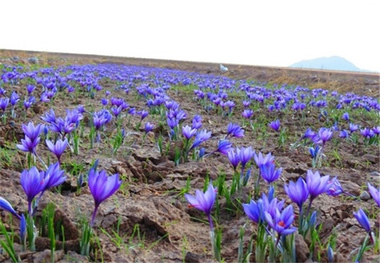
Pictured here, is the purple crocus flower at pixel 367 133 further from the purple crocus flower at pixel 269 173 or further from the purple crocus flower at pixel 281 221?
the purple crocus flower at pixel 281 221

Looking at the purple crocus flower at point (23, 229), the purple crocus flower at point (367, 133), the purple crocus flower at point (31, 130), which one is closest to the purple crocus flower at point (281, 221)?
the purple crocus flower at point (23, 229)

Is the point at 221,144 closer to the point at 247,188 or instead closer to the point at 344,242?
the point at 247,188

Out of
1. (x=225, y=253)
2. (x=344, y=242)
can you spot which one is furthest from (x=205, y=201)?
(x=344, y=242)

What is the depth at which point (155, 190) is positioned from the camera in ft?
8.41

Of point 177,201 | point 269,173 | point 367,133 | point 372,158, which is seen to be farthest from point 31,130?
point 367,133

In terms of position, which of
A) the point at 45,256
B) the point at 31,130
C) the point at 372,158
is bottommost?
the point at 372,158

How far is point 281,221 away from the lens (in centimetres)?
141

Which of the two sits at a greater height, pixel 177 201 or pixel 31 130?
pixel 31 130

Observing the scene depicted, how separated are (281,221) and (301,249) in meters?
0.18

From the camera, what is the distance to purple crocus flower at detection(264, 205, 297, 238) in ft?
4.44

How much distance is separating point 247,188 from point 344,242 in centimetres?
63

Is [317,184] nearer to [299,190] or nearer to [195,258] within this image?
[299,190]

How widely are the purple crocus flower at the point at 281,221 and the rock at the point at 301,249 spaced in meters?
0.13

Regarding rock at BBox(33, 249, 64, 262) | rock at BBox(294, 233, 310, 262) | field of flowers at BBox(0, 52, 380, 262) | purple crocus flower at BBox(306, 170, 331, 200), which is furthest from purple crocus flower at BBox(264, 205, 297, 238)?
rock at BBox(33, 249, 64, 262)
